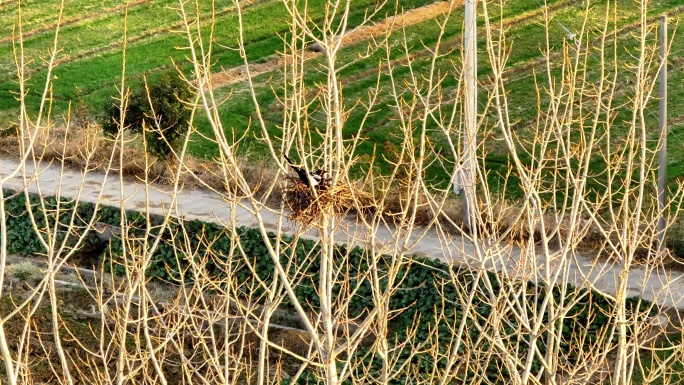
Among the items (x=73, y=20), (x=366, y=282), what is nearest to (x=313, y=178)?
(x=366, y=282)

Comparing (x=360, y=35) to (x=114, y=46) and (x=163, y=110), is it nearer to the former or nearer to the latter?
(x=114, y=46)

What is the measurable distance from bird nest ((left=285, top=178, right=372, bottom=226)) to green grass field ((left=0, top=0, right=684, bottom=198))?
1665 centimetres

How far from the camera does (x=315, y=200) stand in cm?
670

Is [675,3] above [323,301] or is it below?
below

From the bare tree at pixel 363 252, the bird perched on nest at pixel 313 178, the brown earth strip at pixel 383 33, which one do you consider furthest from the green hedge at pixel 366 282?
the brown earth strip at pixel 383 33

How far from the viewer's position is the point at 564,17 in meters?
32.4

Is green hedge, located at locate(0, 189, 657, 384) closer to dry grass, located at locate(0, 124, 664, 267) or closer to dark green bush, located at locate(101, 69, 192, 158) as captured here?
dry grass, located at locate(0, 124, 664, 267)

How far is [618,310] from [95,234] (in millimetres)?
14219

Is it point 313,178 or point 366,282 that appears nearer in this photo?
point 313,178

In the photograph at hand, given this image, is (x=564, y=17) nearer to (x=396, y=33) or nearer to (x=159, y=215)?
(x=396, y=33)

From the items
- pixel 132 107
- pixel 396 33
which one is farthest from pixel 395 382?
pixel 396 33

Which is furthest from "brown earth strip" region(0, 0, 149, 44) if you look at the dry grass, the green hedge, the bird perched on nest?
the bird perched on nest

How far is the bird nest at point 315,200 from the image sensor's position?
6.75 meters

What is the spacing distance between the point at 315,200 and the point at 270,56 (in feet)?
83.6
